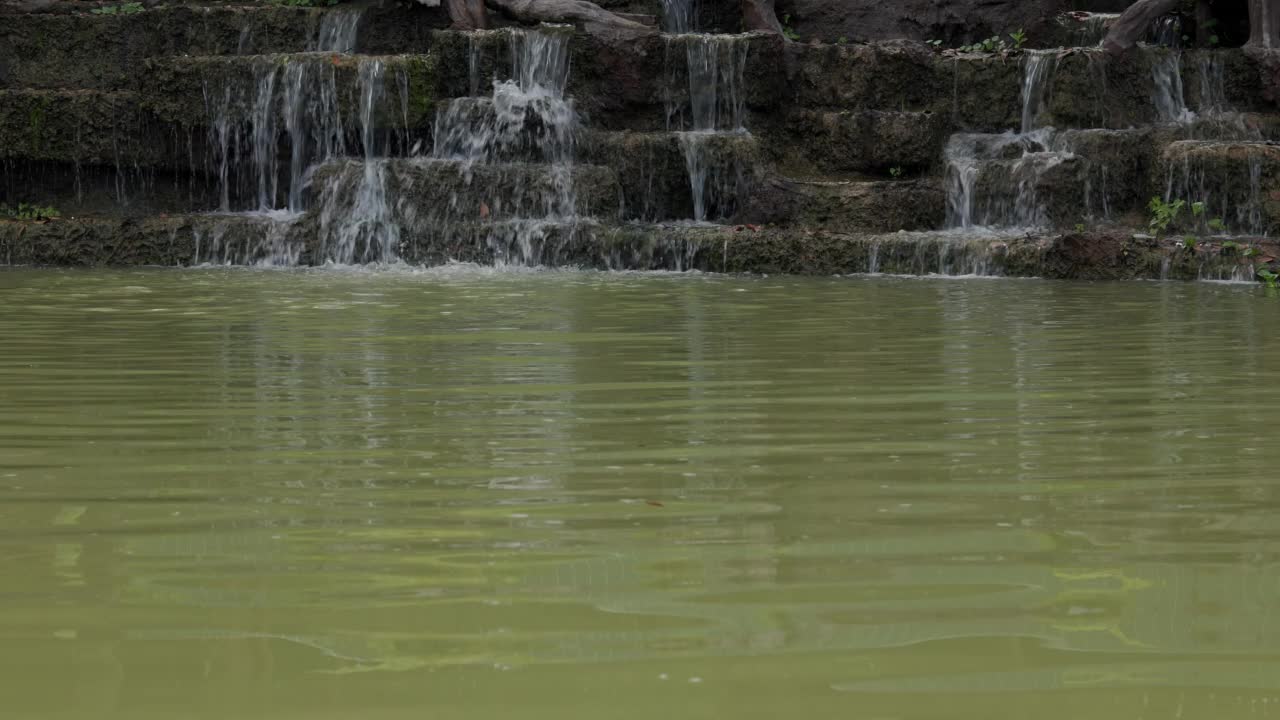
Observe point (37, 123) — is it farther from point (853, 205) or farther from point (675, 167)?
point (853, 205)

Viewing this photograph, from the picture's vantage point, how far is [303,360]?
647 cm

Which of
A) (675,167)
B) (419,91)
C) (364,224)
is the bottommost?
(364,224)

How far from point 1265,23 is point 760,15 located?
5602mm

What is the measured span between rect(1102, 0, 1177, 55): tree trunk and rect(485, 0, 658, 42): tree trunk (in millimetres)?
5123

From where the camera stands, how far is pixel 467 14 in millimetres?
19172

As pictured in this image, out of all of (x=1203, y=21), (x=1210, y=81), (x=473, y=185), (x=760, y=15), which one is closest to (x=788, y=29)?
(x=760, y=15)

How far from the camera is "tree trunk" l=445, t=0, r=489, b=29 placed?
62.8 feet

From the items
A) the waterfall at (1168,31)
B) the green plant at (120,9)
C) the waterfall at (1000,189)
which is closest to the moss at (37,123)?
the green plant at (120,9)

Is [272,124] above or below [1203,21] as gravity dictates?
below

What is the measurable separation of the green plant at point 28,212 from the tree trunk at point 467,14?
16.3 ft

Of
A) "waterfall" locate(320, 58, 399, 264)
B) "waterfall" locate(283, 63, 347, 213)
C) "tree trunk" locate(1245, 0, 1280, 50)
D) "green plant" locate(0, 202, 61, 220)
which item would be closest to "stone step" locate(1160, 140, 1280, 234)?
"tree trunk" locate(1245, 0, 1280, 50)

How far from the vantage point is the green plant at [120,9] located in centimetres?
1928

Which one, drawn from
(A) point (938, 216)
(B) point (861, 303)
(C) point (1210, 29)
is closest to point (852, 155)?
(A) point (938, 216)

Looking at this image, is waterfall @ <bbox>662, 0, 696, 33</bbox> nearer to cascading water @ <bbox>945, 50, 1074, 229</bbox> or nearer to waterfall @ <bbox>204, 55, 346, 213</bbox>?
waterfall @ <bbox>204, 55, 346, 213</bbox>
